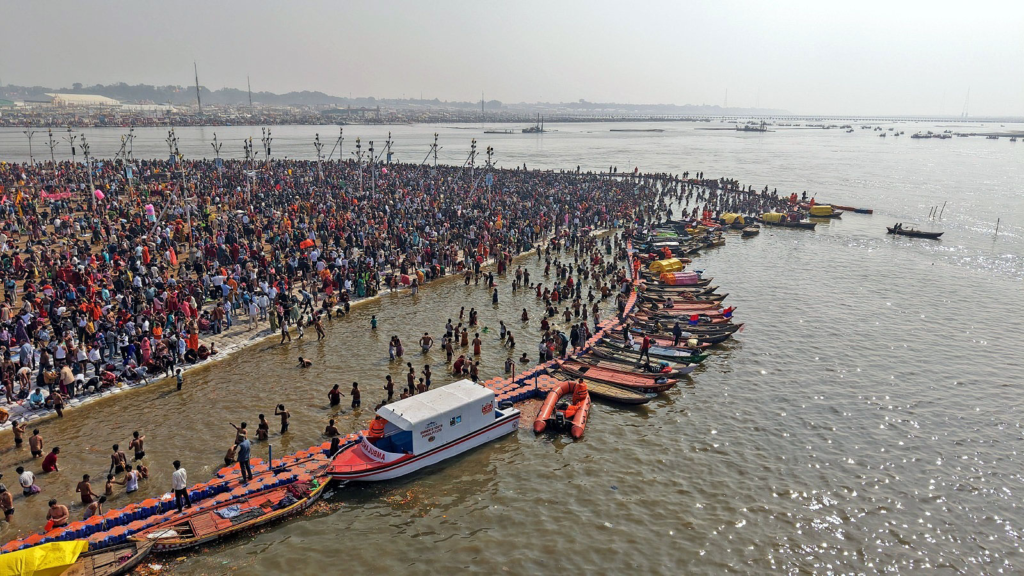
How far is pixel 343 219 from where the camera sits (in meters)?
46.9

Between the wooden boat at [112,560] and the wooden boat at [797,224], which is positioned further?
the wooden boat at [797,224]

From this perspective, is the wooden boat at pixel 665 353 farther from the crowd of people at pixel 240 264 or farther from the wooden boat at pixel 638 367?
the crowd of people at pixel 240 264

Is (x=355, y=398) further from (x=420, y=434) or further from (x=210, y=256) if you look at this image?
(x=210, y=256)

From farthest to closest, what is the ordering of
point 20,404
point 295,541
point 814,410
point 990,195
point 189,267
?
point 990,195
point 189,267
point 814,410
point 20,404
point 295,541

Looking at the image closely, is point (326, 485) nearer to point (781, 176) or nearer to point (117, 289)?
point (117, 289)

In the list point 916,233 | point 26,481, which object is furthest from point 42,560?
point 916,233

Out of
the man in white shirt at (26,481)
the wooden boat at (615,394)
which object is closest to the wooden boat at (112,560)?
the man in white shirt at (26,481)

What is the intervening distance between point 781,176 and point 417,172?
7092cm

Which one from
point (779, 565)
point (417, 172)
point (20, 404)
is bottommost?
point (779, 565)

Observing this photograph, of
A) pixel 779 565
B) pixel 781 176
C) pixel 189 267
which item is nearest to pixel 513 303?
pixel 189 267

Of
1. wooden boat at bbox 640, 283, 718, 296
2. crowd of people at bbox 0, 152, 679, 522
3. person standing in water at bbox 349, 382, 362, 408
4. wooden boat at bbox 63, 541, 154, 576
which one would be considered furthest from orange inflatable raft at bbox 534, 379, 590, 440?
wooden boat at bbox 640, 283, 718, 296

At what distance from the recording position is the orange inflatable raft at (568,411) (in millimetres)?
22344

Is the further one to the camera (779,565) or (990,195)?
(990,195)

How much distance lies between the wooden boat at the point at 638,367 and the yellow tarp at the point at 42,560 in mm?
19653
